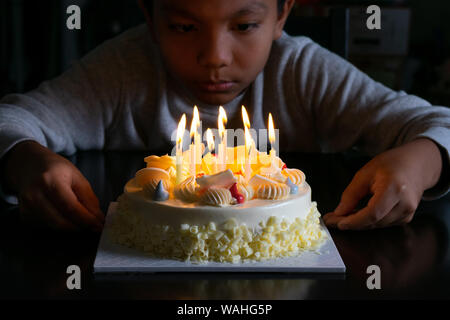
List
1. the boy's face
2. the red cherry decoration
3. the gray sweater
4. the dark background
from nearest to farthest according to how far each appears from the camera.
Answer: the red cherry decoration → the boy's face → the gray sweater → the dark background

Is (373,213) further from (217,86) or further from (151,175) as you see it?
(217,86)

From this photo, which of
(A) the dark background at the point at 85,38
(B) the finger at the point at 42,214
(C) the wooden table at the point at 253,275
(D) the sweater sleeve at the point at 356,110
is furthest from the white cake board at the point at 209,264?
(A) the dark background at the point at 85,38

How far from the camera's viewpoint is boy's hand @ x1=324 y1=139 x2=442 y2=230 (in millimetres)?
917

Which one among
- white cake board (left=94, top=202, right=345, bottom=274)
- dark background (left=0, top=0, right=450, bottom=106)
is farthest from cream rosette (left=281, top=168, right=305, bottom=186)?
dark background (left=0, top=0, right=450, bottom=106)

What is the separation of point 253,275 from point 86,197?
0.33m

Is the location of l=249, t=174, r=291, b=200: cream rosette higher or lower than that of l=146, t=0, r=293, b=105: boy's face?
lower

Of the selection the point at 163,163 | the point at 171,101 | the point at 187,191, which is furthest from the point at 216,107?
the point at 187,191

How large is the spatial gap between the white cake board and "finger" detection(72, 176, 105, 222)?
0.13m

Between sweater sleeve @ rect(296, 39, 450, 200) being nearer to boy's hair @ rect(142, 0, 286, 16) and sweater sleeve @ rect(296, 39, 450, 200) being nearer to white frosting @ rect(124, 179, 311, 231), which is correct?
boy's hair @ rect(142, 0, 286, 16)

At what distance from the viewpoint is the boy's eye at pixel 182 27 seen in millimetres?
1152
